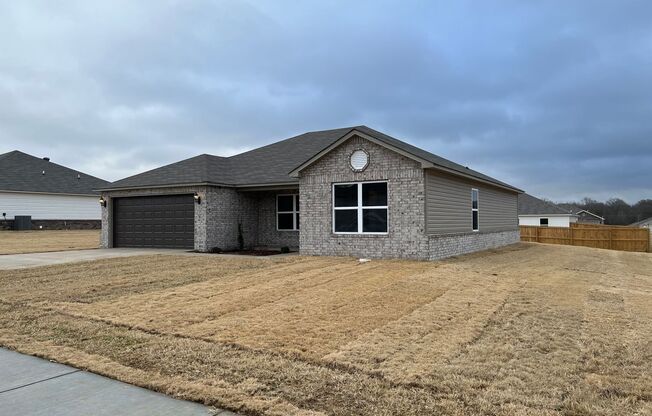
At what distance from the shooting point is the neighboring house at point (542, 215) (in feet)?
153

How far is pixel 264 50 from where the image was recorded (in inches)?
699

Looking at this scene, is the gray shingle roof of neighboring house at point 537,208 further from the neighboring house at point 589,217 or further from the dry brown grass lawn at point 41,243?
the dry brown grass lawn at point 41,243

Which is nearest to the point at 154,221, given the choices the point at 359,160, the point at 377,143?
the point at 359,160

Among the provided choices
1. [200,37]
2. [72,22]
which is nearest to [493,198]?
[200,37]

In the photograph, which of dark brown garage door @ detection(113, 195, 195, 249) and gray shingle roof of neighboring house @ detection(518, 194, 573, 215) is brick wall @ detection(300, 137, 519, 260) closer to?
dark brown garage door @ detection(113, 195, 195, 249)

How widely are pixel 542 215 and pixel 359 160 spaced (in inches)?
1527

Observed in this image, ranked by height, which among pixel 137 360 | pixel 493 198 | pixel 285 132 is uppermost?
pixel 285 132

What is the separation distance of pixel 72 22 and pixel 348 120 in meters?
16.5

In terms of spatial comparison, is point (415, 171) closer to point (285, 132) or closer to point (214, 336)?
point (214, 336)

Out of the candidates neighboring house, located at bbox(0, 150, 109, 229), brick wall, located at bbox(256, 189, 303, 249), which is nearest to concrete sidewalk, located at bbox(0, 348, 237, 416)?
brick wall, located at bbox(256, 189, 303, 249)

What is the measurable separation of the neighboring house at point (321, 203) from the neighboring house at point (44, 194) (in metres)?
19.2

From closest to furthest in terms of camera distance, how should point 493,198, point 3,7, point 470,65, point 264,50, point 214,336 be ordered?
point 214,336 < point 3,7 < point 264,50 < point 470,65 < point 493,198

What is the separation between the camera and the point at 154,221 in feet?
65.7

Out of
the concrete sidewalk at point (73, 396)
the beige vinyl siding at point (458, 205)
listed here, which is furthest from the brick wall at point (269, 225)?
the concrete sidewalk at point (73, 396)
